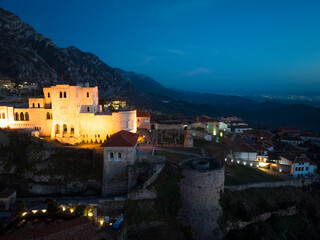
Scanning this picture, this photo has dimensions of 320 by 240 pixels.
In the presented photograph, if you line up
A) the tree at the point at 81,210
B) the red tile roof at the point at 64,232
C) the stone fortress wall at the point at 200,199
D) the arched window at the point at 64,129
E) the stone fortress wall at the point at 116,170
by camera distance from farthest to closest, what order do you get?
the arched window at the point at 64,129 → the stone fortress wall at the point at 116,170 → the stone fortress wall at the point at 200,199 → the tree at the point at 81,210 → the red tile roof at the point at 64,232

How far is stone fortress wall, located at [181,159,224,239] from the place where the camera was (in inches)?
806

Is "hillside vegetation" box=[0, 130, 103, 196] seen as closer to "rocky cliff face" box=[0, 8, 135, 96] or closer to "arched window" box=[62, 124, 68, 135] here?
"arched window" box=[62, 124, 68, 135]

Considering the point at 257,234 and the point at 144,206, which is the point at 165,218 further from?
the point at 257,234

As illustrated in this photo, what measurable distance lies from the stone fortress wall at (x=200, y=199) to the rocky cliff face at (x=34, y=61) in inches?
2903

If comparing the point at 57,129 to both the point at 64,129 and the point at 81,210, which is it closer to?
the point at 64,129

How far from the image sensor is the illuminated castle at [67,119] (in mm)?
32906

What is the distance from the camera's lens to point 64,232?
598 inches

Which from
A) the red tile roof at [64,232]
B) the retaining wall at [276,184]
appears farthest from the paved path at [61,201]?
the retaining wall at [276,184]

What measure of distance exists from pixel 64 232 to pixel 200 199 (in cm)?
1190

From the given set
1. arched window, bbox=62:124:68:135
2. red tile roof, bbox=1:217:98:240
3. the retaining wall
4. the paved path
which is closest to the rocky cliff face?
arched window, bbox=62:124:68:135

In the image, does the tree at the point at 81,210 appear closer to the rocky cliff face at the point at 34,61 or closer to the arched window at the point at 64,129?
the arched window at the point at 64,129

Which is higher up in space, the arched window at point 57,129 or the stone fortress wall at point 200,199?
the arched window at point 57,129

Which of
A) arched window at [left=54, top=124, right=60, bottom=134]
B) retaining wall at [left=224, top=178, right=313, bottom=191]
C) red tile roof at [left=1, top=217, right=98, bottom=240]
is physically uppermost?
arched window at [left=54, top=124, right=60, bottom=134]

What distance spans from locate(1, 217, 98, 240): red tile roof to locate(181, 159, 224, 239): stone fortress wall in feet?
29.6
